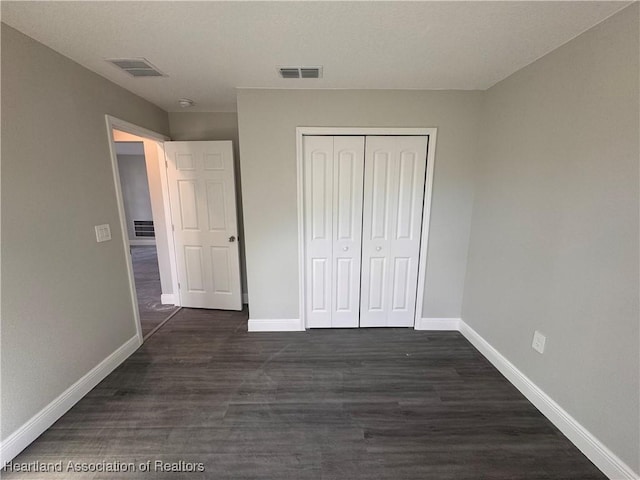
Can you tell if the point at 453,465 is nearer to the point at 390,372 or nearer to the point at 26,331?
the point at 390,372

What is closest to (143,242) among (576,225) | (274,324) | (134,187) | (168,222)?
(134,187)

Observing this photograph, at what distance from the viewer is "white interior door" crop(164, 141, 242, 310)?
293 centimetres

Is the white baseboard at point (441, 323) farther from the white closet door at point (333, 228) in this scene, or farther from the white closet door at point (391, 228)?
the white closet door at point (333, 228)

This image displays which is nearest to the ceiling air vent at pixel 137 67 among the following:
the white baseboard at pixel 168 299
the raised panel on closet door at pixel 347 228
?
the raised panel on closet door at pixel 347 228

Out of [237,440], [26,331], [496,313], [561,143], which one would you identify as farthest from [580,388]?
[26,331]

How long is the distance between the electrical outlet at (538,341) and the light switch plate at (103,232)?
11.0 feet

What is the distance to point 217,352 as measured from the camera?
7.91ft

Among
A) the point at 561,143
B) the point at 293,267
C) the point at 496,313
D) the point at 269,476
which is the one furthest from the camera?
the point at 293,267

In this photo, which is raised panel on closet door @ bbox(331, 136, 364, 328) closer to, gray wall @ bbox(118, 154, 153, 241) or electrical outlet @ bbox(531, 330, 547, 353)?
electrical outlet @ bbox(531, 330, 547, 353)

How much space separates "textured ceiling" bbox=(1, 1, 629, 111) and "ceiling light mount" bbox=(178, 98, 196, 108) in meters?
0.50

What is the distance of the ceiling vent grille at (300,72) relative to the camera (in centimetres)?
194

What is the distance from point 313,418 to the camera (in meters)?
1.71

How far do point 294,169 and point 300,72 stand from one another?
2.56 ft

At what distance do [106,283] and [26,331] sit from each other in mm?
608
